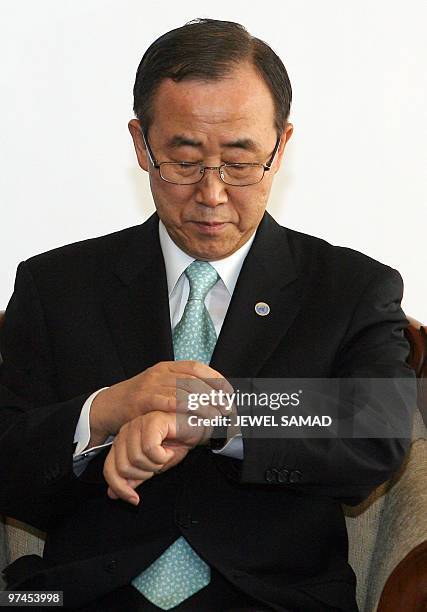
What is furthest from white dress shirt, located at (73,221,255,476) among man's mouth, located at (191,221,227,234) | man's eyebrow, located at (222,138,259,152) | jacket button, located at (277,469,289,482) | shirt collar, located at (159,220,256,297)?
jacket button, located at (277,469,289,482)

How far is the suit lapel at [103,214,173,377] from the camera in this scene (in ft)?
6.55

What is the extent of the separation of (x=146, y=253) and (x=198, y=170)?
0.25m

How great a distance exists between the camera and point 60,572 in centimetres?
Result: 191

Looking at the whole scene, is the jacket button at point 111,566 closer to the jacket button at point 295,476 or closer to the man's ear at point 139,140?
the jacket button at point 295,476

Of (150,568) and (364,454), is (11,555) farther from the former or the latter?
(364,454)

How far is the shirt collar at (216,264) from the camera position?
2.06 metres

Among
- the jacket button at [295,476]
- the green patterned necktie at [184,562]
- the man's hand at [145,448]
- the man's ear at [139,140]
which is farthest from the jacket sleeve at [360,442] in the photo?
the man's ear at [139,140]

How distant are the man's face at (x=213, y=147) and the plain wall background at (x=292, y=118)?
21.8 inches

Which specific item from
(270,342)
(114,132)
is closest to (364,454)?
(270,342)

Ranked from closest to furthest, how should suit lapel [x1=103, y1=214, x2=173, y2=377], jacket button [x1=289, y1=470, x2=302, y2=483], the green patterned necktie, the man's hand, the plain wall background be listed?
the man's hand
jacket button [x1=289, y1=470, x2=302, y2=483]
the green patterned necktie
suit lapel [x1=103, y1=214, x2=173, y2=377]
the plain wall background

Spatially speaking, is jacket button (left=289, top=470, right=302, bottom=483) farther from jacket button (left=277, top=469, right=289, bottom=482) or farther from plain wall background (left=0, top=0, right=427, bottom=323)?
plain wall background (left=0, top=0, right=427, bottom=323)

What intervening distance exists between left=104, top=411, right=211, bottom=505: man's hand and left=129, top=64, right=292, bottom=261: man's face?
411 millimetres

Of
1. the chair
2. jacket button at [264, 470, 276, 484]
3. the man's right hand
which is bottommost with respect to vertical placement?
the chair

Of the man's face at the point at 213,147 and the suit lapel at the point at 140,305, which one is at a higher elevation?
the man's face at the point at 213,147
